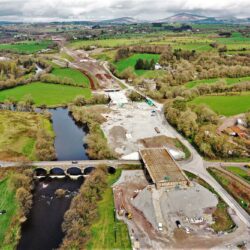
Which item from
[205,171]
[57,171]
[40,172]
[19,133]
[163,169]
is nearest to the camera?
[163,169]

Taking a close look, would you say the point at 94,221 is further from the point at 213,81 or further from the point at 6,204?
the point at 213,81

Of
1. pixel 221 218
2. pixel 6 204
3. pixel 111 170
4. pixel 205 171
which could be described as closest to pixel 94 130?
pixel 111 170

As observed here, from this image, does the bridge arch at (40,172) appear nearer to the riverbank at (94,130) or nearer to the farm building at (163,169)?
the riverbank at (94,130)

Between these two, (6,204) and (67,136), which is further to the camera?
(67,136)

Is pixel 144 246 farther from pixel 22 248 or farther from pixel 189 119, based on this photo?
pixel 189 119

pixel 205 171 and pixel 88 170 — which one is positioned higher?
pixel 205 171

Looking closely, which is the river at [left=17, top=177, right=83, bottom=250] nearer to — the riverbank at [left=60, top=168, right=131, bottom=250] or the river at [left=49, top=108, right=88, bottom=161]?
the riverbank at [left=60, top=168, right=131, bottom=250]
